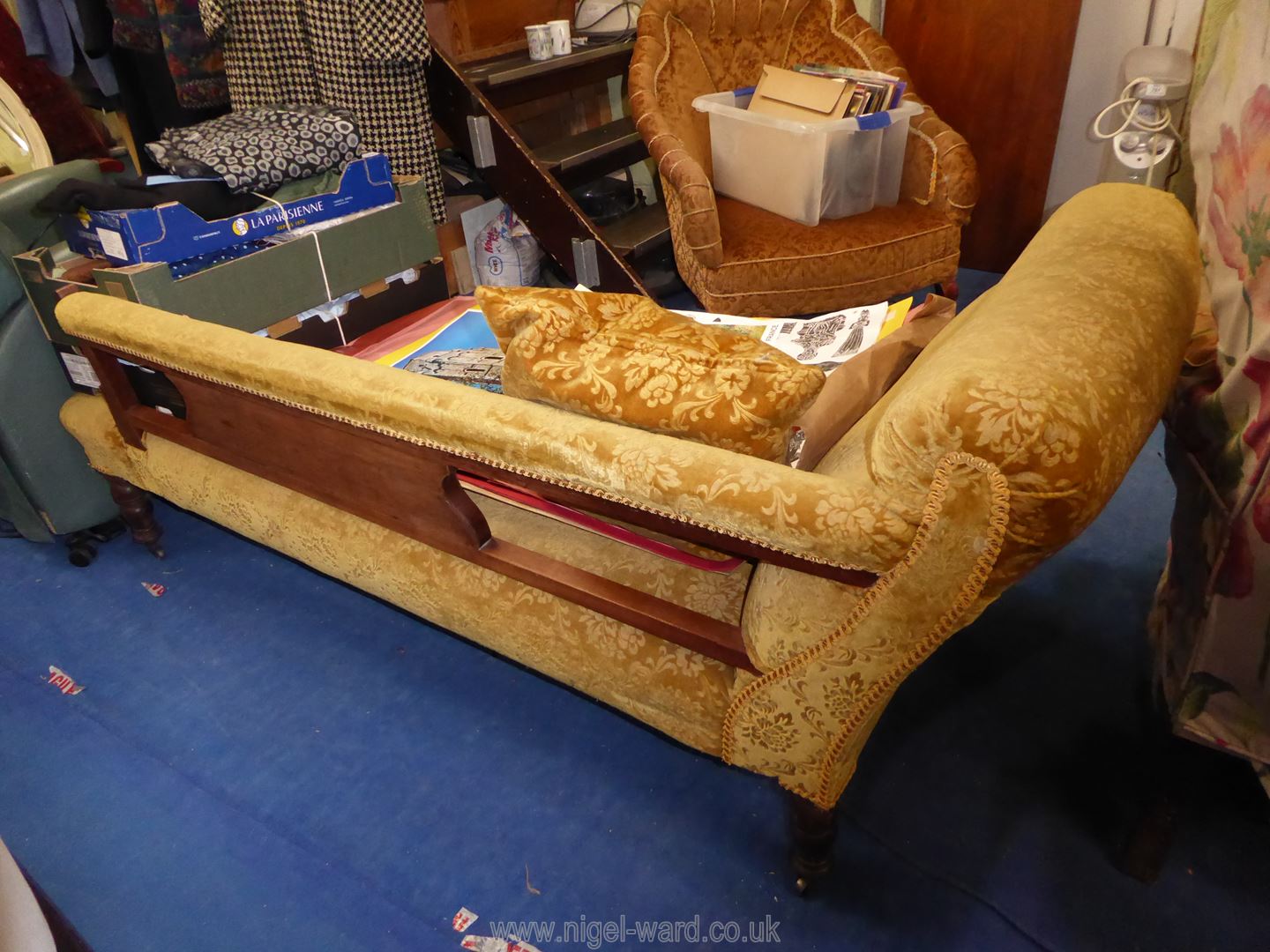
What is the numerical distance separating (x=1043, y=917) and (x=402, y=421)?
3.49ft

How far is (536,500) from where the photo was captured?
3.94ft

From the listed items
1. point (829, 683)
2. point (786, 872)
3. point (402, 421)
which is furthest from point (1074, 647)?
point (402, 421)

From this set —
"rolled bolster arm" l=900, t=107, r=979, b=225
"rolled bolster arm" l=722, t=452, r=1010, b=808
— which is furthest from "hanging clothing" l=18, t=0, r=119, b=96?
"rolled bolster arm" l=722, t=452, r=1010, b=808

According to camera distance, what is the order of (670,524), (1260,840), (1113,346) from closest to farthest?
1. (1113,346)
2. (670,524)
3. (1260,840)

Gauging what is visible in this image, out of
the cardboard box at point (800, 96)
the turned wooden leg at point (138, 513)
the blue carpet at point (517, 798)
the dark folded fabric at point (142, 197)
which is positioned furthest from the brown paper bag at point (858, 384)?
the turned wooden leg at point (138, 513)

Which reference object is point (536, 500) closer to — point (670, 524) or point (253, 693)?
point (670, 524)

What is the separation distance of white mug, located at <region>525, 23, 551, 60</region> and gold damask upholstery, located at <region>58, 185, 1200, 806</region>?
5.44 ft

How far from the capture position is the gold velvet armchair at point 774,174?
7.06 ft

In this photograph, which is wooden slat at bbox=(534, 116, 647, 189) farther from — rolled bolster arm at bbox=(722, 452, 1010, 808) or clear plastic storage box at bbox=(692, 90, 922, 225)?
rolled bolster arm at bbox=(722, 452, 1010, 808)

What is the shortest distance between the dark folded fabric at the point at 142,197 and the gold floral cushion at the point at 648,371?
1.00m

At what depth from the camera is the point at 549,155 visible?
2422 millimetres

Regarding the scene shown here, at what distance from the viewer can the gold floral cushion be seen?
Answer: 0.85 meters

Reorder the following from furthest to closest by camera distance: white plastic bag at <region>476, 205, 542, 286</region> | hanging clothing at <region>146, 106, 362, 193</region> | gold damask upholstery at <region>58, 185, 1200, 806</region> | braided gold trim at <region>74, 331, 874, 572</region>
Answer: white plastic bag at <region>476, 205, 542, 286</region>, hanging clothing at <region>146, 106, 362, 193</region>, braided gold trim at <region>74, 331, 874, 572</region>, gold damask upholstery at <region>58, 185, 1200, 806</region>

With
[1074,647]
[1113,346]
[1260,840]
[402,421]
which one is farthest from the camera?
[1074,647]
